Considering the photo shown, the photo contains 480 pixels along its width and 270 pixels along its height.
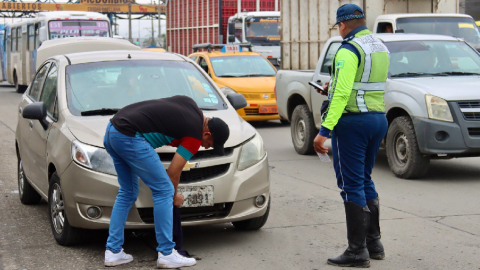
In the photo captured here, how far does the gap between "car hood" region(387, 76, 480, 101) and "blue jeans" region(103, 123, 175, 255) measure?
14.7ft

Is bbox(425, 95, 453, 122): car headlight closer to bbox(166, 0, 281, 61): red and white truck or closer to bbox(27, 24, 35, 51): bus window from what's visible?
bbox(166, 0, 281, 61): red and white truck

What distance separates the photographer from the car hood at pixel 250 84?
15.0 m

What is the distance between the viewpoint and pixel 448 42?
9.66 metres

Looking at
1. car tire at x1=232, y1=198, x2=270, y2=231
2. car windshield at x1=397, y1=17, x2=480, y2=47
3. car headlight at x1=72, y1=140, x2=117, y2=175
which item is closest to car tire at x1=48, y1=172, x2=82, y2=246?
car headlight at x1=72, y1=140, x2=117, y2=175

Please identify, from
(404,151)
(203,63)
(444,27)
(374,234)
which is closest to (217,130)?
(374,234)

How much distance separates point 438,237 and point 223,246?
1.78m

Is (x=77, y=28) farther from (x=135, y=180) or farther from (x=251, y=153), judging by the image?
(x=135, y=180)

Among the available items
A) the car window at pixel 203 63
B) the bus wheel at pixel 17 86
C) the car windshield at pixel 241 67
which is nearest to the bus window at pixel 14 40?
the bus wheel at pixel 17 86

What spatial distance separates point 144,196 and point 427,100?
4309 mm

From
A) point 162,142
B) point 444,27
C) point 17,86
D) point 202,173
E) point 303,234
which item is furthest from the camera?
point 17,86

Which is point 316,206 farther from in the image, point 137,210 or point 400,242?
point 137,210

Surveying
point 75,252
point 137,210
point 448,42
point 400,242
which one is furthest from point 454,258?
point 448,42

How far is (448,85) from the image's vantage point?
843cm

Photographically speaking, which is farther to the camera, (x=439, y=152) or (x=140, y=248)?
(x=439, y=152)
